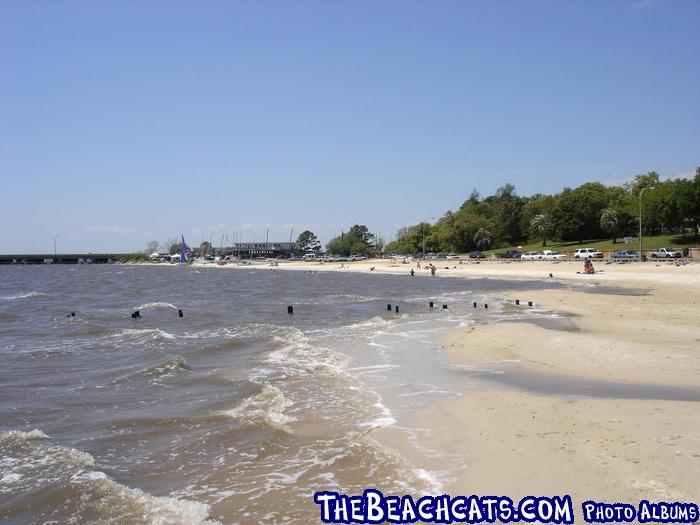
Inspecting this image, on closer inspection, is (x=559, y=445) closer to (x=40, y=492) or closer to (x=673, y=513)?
(x=673, y=513)

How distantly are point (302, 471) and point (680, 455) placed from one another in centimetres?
538

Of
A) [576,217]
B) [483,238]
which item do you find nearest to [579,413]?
[576,217]

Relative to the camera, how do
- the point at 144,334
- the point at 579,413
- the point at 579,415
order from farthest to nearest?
the point at 144,334 → the point at 579,413 → the point at 579,415

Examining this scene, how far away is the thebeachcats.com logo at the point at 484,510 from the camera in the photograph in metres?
6.38

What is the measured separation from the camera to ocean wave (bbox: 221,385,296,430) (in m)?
11.3

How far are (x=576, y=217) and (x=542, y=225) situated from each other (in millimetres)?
8191

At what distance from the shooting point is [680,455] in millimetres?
7934

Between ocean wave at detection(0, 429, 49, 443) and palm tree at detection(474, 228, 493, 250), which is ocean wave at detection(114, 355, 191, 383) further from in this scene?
palm tree at detection(474, 228, 493, 250)

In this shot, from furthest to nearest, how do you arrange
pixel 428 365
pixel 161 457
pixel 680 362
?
pixel 428 365
pixel 680 362
pixel 161 457

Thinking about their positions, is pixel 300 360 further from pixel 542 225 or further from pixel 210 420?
pixel 542 225

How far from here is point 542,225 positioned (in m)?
116

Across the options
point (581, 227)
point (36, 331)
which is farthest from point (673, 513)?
point (581, 227)

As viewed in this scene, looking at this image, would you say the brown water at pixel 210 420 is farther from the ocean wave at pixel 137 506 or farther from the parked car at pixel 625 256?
the parked car at pixel 625 256

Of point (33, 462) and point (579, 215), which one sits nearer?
point (33, 462)
